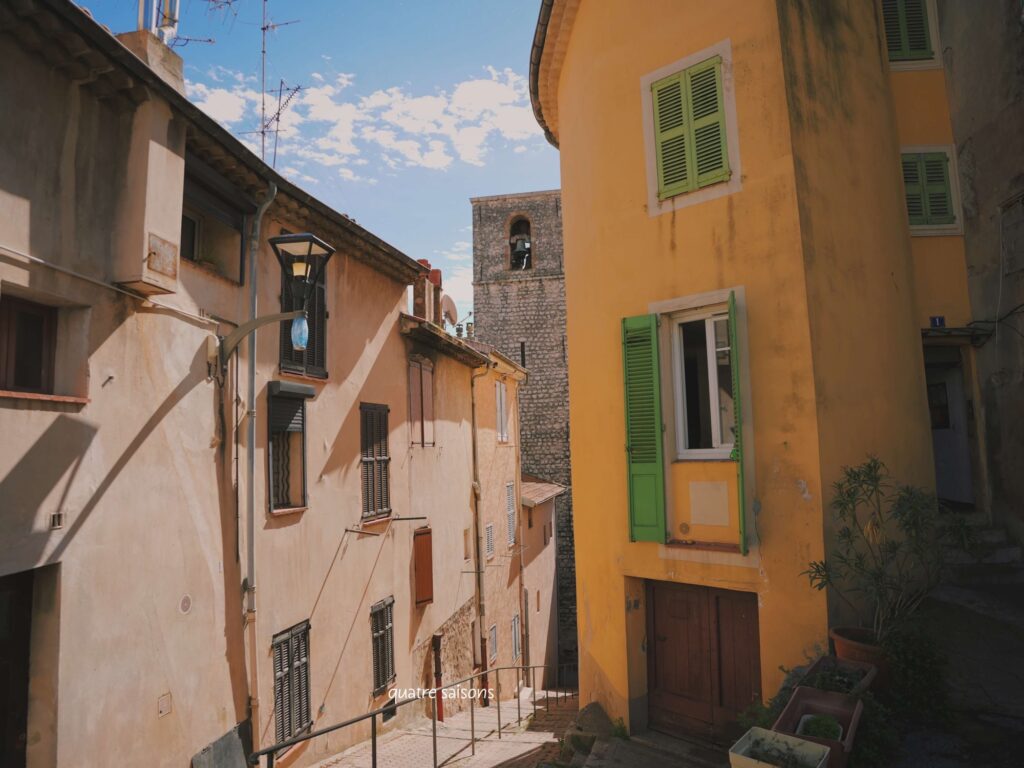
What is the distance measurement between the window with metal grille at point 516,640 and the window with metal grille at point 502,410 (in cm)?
513

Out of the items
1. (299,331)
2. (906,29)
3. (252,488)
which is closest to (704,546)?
(299,331)

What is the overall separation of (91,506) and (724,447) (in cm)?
569

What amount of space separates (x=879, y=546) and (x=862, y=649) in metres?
0.90

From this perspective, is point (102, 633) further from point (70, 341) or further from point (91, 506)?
point (70, 341)

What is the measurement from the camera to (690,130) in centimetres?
726

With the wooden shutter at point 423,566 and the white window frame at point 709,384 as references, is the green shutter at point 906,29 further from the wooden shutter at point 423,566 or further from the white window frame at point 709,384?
the wooden shutter at point 423,566

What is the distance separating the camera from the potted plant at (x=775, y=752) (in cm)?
450

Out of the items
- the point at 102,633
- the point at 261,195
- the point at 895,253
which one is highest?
the point at 261,195

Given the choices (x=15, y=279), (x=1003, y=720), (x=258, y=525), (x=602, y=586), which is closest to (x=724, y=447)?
(x=602, y=586)

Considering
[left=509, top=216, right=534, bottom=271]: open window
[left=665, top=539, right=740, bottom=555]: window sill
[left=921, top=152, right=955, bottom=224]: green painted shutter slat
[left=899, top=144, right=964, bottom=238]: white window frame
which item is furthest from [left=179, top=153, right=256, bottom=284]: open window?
[left=509, top=216, right=534, bottom=271]: open window

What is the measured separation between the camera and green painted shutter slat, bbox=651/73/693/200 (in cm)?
730

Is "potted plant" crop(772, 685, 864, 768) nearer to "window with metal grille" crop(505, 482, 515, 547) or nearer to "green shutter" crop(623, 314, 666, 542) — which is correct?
"green shutter" crop(623, 314, 666, 542)

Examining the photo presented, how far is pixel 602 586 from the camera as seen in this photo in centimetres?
768

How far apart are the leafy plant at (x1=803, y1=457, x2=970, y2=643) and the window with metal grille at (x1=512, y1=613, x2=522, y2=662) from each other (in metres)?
13.6
